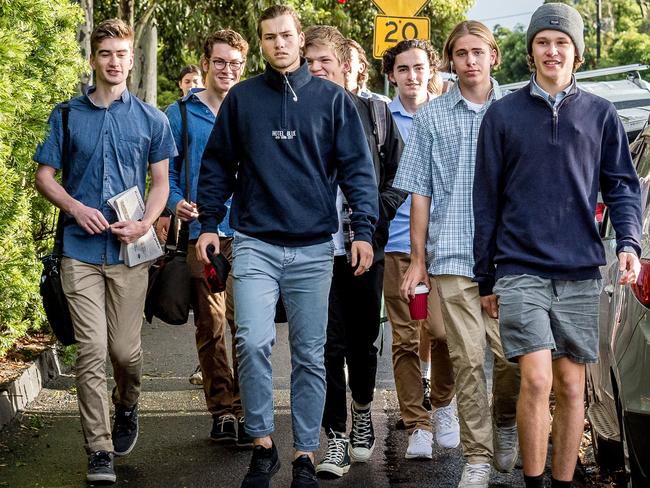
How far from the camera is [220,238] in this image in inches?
305

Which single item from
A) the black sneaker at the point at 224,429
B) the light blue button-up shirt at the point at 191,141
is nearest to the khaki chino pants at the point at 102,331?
the black sneaker at the point at 224,429

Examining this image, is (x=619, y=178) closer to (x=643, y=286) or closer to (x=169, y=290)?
(x=643, y=286)

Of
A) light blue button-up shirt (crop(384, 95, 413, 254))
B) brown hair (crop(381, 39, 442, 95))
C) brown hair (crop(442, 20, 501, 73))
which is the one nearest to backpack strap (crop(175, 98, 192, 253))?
light blue button-up shirt (crop(384, 95, 413, 254))

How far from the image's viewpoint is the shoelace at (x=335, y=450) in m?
6.78

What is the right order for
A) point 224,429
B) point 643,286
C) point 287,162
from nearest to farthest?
point 643,286
point 287,162
point 224,429

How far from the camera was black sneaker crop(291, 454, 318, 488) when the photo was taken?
6184 mm

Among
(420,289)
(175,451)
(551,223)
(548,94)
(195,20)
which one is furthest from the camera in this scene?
(195,20)

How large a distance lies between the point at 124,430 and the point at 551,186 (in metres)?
2.85

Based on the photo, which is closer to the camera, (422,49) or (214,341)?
(214,341)

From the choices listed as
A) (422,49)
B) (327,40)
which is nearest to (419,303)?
(327,40)

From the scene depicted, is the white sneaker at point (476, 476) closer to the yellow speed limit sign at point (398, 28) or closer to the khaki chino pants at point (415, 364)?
the khaki chino pants at point (415, 364)

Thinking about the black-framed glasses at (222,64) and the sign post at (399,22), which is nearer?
the black-framed glasses at (222,64)

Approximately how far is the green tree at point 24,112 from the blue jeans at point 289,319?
1555 mm

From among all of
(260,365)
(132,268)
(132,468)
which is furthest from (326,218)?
(132,468)
